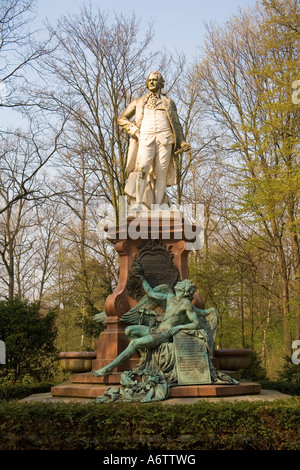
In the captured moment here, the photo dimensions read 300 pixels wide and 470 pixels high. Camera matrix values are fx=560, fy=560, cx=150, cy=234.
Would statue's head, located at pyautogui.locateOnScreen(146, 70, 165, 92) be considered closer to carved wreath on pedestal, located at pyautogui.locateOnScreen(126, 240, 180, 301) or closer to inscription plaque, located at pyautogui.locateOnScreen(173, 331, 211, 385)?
carved wreath on pedestal, located at pyautogui.locateOnScreen(126, 240, 180, 301)

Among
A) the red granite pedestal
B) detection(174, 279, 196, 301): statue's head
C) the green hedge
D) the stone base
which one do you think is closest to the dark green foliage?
the red granite pedestal

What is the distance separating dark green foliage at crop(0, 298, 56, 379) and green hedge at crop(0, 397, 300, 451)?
7.53 metres

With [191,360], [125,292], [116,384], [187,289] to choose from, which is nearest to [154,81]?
[125,292]

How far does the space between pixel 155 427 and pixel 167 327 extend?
243 cm

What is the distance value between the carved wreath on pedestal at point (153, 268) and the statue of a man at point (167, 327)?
3.02 feet

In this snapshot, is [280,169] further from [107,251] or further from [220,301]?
[107,251]

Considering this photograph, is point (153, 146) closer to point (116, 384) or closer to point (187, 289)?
point (187, 289)

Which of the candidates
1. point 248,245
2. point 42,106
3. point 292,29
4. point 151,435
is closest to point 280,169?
point 248,245

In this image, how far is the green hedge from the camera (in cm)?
544

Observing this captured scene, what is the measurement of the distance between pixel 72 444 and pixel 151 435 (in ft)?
2.57

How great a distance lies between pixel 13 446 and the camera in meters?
5.46

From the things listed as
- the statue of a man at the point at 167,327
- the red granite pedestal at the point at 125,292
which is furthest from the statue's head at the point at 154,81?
the statue of a man at the point at 167,327

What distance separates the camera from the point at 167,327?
7.90 m

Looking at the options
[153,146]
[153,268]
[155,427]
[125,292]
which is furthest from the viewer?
[153,146]
